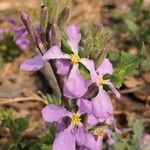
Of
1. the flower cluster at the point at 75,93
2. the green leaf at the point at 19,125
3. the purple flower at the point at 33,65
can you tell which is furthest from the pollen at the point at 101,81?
the green leaf at the point at 19,125

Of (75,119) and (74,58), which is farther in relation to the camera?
(75,119)

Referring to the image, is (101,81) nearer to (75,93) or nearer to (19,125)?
(75,93)

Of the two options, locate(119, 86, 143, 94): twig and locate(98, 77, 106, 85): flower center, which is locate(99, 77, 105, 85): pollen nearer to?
locate(98, 77, 106, 85): flower center

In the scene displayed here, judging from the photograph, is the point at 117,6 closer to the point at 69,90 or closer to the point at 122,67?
the point at 122,67

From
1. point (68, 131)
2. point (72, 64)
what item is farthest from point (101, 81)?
point (68, 131)

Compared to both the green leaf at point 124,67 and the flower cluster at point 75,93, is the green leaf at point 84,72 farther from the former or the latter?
the green leaf at point 124,67

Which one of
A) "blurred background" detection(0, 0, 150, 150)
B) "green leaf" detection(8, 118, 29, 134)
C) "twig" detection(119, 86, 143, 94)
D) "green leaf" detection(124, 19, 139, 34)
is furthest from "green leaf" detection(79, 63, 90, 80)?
"green leaf" detection(124, 19, 139, 34)

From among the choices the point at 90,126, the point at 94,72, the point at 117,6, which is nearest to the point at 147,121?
the point at 90,126
